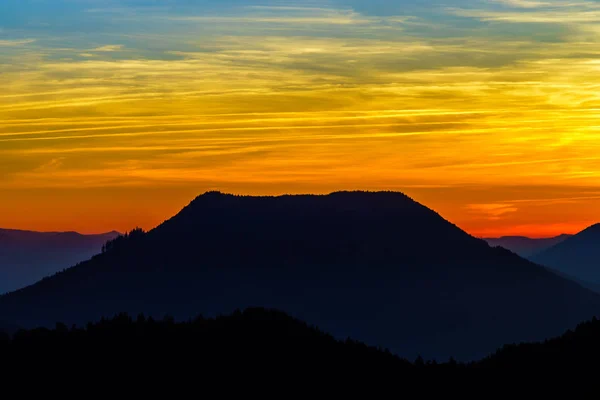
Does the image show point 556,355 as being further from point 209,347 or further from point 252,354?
point 209,347

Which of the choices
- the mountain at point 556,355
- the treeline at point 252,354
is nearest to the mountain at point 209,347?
the treeline at point 252,354

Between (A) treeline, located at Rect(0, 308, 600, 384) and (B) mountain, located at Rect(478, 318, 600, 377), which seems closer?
(A) treeline, located at Rect(0, 308, 600, 384)

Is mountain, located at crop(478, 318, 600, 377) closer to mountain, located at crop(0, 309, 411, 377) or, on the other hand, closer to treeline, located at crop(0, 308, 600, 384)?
treeline, located at crop(0, 308, 600, 384)

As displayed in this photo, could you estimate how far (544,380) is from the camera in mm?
136875

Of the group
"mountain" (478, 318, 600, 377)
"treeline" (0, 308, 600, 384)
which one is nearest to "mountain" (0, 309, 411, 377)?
"treeline" (0, 308, 600, 384)

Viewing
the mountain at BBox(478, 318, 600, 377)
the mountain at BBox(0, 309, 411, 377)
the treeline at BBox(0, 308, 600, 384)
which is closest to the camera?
the treeline at BBox(0, 308, 600, 384)

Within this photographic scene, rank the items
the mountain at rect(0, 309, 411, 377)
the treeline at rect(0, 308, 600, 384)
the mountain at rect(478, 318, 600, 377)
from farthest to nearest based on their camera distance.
Result: 1. the mountain at rect(478, 318, 600, 377)
2. the mountain at rect(0, 309, 411, 377)
3. the treeline at rect(0, 308, 600, 384)

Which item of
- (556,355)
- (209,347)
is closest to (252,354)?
(209,347)

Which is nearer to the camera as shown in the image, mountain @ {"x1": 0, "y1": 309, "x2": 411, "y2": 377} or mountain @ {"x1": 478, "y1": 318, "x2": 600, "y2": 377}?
mountain @ {"x1": 0, "y1": 309, "x2": 411, "y2": 377}

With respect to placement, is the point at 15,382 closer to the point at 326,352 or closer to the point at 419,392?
the point at 326,352

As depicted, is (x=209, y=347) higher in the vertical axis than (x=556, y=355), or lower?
higher

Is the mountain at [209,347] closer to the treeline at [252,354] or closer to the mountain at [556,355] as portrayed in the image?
the treeline at [252,354]

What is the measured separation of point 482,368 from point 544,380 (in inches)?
366

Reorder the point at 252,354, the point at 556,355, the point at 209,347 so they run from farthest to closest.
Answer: the point at 556,355 → the point at 209,347 → the point at 252,354
